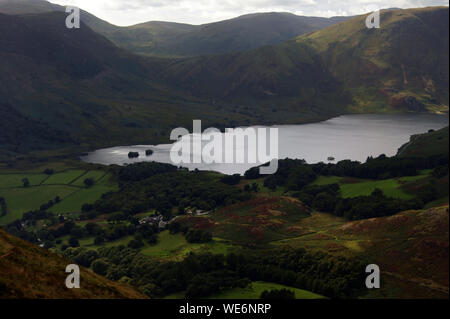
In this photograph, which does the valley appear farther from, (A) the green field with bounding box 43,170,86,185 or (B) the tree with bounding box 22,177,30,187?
(A) the green field with bounding box 43,170,86,185

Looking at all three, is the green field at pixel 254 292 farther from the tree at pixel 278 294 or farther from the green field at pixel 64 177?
the green field at pixel 64 177

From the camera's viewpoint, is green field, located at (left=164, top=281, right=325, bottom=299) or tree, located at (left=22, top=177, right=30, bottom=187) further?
tree, located at (left=22, top=177, right=30, bottom=187)

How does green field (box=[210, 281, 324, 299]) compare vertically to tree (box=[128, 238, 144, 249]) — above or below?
above

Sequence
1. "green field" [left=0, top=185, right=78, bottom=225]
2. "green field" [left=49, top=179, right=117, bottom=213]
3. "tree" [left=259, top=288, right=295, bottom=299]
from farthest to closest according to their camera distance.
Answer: "green field" [left=49, top=179, right=117, bottom=213] < "green field" [left=0, top=185, right=78, bottom=225] < "tree" [left=259, top=288, right=295, bottom=299]

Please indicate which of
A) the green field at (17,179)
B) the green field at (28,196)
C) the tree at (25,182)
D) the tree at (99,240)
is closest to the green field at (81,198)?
the green field at (28,196)

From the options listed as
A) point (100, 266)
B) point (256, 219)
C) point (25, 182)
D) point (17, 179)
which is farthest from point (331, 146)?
point (100, 266)

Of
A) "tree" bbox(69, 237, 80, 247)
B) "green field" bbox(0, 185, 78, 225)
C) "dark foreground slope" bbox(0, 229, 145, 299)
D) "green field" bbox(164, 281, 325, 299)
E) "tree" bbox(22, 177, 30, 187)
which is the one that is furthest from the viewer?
"tree" bbox(22, 177, 30, 187)

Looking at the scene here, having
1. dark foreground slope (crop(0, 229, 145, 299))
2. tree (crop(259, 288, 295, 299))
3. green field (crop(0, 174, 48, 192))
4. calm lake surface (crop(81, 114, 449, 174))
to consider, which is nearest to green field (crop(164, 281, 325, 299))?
tree (crop(259, 288, 295, 299))

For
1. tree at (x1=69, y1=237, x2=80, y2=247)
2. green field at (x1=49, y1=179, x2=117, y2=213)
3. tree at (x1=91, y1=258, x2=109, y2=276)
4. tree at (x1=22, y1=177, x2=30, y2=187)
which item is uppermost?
tree at (x1=22, y1=177, x2=30, y2=187)
